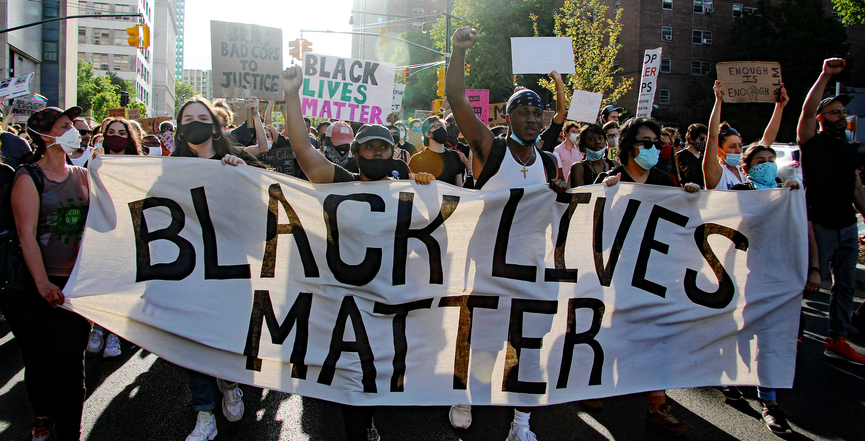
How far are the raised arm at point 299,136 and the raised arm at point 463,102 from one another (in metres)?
0.84

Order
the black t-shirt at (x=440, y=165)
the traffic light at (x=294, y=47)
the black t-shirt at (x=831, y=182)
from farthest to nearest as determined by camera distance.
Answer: the traffic light at (x=294, y=47), the black t-shirt at (x=440, y=165), the black t-shirt at (x=831, y=182)

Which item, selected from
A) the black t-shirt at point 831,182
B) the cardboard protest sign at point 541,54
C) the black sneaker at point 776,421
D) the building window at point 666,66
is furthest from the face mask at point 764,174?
the building window at point 666,66

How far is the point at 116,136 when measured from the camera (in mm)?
4742

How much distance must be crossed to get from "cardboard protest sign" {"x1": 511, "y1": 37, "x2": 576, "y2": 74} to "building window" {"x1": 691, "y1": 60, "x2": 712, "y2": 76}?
3512 centimetres

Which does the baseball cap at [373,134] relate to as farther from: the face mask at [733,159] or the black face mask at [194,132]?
the face mask at [733,159]

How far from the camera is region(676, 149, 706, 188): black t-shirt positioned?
5871 mm

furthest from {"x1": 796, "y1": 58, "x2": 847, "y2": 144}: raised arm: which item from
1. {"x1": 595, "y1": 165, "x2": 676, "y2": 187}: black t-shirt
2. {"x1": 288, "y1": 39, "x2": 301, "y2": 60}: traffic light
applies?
{"x1": 288, "y1": 39, "x2": 301, "y2": 60}: traffic light

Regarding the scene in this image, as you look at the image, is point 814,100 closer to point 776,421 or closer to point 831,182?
point 831,182

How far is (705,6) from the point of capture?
3784 cm

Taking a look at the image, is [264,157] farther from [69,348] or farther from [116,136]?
[69,348]

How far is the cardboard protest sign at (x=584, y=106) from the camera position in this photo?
8562 mm

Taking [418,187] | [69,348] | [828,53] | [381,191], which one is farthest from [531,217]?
[828,53]

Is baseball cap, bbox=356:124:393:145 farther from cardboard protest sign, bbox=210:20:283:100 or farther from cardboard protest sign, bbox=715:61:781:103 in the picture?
cardboard protest sign, bbox=715:61:781:103

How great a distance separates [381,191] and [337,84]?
4.99 meters
